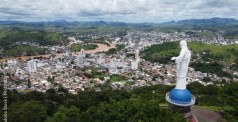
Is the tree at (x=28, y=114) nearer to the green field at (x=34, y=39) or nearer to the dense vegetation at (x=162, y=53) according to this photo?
the dense vegetation at (x=162, y=53)

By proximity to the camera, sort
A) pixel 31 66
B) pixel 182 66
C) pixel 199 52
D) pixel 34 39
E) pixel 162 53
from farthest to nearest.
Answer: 1. pixel 34 39
2. pixel 199 52
3. pixel 162 53
4. pixel 31 66
5. pixel 182 66

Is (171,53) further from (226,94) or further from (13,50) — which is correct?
(226,94)

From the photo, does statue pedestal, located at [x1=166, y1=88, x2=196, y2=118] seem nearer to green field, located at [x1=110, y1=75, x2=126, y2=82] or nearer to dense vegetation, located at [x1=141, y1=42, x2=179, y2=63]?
green field, located at [x1=110, y1=75, x2=126, y2=82]

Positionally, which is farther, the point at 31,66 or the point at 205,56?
the point at 205,56

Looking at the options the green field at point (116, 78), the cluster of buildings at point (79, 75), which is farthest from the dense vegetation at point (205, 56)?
the green field at point (116, 78)

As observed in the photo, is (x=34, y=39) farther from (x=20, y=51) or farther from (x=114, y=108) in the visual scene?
(x=114, y=108)

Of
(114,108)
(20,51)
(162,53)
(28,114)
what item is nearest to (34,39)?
(20,51)

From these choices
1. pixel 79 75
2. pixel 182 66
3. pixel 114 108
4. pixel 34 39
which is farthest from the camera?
pixel 34 39

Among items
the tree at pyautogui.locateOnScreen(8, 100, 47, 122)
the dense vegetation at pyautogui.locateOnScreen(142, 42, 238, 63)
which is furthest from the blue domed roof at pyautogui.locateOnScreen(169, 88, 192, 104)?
the dense vegetation at pyautogui.locateOnScreen(142, 42, 238, 63)

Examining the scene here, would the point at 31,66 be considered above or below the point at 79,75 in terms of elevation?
above

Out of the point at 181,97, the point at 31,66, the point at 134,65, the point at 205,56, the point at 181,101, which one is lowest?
the point at 205,56
